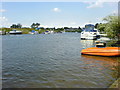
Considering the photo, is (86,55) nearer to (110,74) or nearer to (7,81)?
(110,74)

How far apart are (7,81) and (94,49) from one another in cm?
1402

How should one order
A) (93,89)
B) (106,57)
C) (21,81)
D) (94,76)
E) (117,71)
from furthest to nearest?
(106,57) → (117,71) → (94,76) → (21,81) → (93,89)

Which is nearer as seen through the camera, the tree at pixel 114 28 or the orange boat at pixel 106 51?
the orange boat at pixel 106 51

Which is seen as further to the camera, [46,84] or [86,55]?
[86,55]

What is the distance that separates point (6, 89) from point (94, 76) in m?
7.62

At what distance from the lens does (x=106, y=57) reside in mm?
20266

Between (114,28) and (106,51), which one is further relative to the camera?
(114,28)

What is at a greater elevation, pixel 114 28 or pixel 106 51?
pixel 114 28

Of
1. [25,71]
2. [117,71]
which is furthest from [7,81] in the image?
[117,71]

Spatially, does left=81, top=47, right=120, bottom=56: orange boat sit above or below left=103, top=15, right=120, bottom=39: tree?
below

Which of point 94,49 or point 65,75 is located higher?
point 94,49

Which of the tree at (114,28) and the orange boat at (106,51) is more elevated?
the tree at (114,28)

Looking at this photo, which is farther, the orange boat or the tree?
the tree

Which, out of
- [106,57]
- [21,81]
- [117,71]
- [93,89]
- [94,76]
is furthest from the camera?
[106,57]
